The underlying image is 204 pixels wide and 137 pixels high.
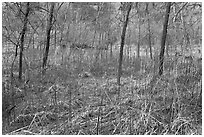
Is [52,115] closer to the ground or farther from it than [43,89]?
closer to the ground

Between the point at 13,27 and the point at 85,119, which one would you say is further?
the point at 13,27

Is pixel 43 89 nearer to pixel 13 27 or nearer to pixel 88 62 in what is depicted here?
pixel 13 27

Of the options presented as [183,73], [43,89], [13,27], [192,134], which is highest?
[13,27]

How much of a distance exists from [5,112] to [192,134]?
9.37 ft

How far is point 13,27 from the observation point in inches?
232

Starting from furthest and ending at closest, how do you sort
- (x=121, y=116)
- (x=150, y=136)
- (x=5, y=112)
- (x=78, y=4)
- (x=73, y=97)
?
1. (x=78, y=4)
2. (x=73, y=97)
3. (x=5, y=112)
4. (x=121, y=116)
5. (x=150, y=136)

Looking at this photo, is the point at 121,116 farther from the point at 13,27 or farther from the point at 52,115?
the point at 13,27

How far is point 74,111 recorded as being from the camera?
4.23 metres

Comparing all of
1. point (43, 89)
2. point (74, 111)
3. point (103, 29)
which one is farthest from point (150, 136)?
point (103, 29)

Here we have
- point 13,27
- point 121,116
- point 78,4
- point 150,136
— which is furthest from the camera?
point 78,4

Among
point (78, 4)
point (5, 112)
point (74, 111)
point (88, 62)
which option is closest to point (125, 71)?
point (88, 62)

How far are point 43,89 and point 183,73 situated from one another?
9.10 feet

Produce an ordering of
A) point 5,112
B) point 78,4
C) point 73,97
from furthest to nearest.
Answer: point 78,4, point 73,97, point 5,112

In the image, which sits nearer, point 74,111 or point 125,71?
point 74,111
